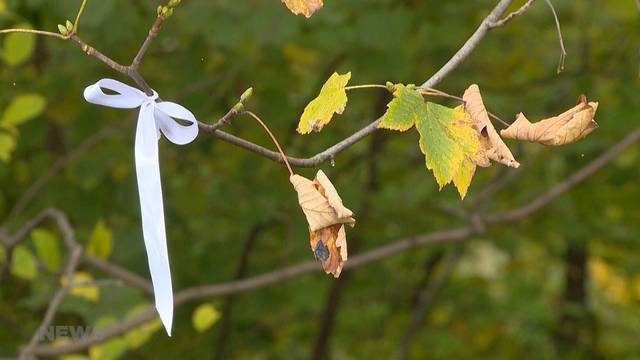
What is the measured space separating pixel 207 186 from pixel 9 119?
80cm

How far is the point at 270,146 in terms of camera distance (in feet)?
8.94

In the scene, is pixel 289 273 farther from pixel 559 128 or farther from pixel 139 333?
pixel 559 128

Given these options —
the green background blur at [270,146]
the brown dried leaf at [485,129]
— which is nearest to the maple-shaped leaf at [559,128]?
the brown dried leaf at [485,129]

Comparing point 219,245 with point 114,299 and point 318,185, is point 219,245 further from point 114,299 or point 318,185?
point 318,185

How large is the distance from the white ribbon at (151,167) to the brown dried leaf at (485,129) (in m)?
0.27

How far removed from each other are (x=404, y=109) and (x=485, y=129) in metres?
0.08

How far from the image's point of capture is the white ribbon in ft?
3.34

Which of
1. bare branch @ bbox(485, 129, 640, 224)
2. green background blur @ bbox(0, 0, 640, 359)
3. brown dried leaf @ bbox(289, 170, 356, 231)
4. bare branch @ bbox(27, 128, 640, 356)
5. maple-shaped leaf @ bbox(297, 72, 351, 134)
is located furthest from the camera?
green background blur @ bbox(0, 0, 640, 359)

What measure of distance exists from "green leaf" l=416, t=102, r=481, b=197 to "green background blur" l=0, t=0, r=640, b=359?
4.14ft

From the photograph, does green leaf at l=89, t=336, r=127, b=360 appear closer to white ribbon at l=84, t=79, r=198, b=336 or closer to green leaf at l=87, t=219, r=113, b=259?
green leaf at l=87, t=219, r=113, b=259

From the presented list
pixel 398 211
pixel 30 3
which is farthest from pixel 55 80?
pixel 398 211

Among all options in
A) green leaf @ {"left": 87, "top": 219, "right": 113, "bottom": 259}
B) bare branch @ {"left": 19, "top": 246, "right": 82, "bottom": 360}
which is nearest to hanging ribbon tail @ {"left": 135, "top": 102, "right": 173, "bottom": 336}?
bare branch @ {"left": 19, "top": 246, "right": 82, "bottom": 360}

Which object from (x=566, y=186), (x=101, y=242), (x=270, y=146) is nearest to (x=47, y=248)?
(x=101, y=242)

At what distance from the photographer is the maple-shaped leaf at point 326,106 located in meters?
1.08
